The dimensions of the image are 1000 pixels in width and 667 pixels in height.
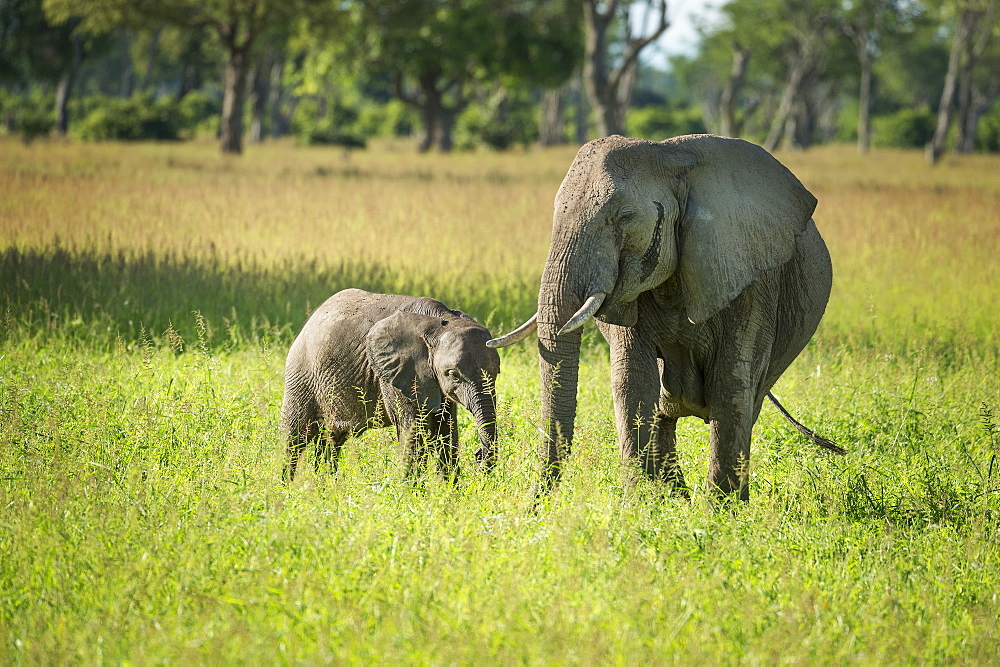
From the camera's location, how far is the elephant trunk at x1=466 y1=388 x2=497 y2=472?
425 cm

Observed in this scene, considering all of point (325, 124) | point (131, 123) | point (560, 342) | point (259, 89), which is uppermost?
point (259, 89)

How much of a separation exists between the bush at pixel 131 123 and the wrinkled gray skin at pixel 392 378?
108 ft

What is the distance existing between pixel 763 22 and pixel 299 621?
49.4 m

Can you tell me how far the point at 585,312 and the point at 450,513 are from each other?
1.07m

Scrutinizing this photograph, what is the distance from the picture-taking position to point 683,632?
338 cm

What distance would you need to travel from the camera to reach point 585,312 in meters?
3.91

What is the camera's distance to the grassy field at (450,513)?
130 inches

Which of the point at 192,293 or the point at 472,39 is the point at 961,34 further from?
the point at 192,293

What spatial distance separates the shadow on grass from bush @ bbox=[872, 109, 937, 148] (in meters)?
47.2

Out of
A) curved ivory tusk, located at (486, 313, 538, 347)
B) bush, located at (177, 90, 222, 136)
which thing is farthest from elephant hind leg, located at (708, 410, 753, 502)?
bush, located at (177, 90, 222, 136)

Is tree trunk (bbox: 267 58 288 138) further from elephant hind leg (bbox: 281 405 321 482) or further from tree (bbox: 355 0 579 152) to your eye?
elephant hind leg (bbox: 281 405 321 482)

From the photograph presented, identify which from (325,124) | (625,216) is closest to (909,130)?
(325,124)

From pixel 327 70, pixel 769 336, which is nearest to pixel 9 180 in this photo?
pixel 769 336

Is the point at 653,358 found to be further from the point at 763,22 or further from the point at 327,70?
the point at 763,22
